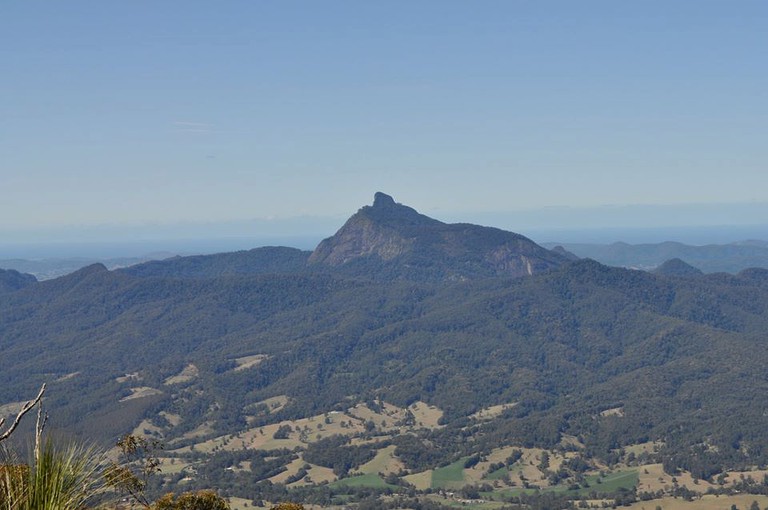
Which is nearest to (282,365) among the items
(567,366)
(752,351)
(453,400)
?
(453,400)

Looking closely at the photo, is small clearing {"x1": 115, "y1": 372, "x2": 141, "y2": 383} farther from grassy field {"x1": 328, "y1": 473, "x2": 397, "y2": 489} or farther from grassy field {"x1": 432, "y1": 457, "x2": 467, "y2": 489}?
grassy field {"x1": 432, "y1": 457, "x2": 467, "y2": 489}

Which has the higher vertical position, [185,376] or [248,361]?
[248,361]

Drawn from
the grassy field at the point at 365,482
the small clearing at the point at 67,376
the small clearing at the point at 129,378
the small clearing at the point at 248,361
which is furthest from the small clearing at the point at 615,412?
the small clearing at the point at 67,376

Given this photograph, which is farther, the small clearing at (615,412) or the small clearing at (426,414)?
the small clearing at (426,414)

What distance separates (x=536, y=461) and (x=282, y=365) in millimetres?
80813

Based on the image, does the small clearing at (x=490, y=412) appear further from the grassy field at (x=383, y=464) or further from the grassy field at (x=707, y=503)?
the grassy field at (x=707, y=503)

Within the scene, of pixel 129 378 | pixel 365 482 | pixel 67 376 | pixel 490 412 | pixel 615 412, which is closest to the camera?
pixel 365 482

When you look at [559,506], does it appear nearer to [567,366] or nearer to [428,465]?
[428,465]

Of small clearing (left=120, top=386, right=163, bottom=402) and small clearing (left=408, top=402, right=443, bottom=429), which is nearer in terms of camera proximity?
small clearing (left=408, top=402, right=443, bottom=429)

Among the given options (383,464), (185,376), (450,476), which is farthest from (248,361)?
(450,476)

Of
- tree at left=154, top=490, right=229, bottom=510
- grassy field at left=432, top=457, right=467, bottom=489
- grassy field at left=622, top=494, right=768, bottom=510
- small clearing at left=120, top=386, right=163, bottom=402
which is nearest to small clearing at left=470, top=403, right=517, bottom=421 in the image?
grassy field at left=432, top=457, right=467, bottom=489

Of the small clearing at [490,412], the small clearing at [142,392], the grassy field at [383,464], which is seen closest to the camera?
the grassy field at [383,464]

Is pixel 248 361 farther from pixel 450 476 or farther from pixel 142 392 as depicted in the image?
pixel 450 476

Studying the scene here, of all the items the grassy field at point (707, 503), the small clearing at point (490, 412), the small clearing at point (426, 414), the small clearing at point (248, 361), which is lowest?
the small clearing at point (426, 414)
